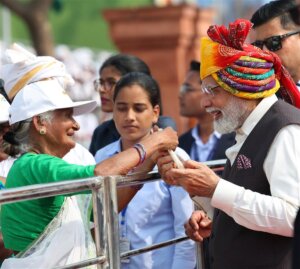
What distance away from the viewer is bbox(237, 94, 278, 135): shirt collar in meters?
3.73

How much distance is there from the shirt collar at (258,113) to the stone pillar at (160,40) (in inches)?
342

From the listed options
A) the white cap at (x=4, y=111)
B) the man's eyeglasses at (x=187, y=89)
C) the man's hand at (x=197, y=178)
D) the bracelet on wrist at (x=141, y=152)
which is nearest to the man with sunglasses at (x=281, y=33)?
the bracelet on wrist at (x=141, y=152)

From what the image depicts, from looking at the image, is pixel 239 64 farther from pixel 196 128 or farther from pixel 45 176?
pixel 196 128

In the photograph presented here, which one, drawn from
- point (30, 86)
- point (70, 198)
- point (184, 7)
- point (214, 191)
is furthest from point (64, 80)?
point (184, 7)

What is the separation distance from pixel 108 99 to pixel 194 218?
2.20 metres

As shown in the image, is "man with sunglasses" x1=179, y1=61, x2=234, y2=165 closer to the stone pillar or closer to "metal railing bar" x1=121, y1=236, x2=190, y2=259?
"metal railing bar" x1=121, y1=236, x2=190, y2=259

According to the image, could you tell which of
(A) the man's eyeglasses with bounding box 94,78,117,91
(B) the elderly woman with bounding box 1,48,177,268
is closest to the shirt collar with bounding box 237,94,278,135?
(B) the elderly woman with bounding box 1,48,177,268

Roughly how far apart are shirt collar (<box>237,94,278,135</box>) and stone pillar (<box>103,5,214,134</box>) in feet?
28.5

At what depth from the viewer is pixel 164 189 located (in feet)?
15.4

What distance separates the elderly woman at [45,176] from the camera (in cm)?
Result: 377

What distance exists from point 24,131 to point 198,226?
0.97 metres

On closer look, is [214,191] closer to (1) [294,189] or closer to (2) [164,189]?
(1) [294,189]

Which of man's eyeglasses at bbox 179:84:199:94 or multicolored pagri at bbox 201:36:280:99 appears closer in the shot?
multicolored pagri at bbox 201:36:280:99

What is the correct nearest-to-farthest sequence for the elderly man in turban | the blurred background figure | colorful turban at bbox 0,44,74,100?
1. the elderly man in turban
2. colorful turban at bbox 0,44,74,100
3. the blurred background figure
